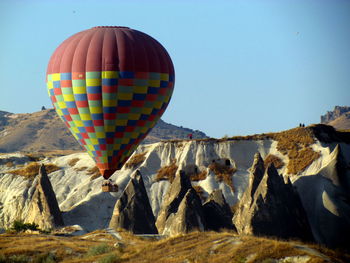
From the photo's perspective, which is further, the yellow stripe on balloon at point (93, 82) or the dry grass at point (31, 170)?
the dry grass at point (31, 170)

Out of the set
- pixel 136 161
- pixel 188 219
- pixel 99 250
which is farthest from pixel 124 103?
pixel 136 161

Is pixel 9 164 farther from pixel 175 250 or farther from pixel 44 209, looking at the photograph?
pixel 175 250

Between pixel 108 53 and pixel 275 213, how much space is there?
17.0 m

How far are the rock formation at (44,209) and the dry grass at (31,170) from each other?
18830 millimetres

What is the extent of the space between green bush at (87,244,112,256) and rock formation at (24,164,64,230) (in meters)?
30.2

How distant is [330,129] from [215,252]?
2114 inches

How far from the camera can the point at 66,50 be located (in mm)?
Result: 56031

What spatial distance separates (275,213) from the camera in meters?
55.5

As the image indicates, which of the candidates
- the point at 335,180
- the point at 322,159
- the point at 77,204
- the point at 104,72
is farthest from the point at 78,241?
the point at 322,159

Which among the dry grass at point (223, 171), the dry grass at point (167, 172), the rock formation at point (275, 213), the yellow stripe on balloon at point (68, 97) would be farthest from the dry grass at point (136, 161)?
the yellow stripe on balloon at point (68, 97)

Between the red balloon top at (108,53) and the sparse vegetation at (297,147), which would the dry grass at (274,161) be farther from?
the red balloon top at (108,53)

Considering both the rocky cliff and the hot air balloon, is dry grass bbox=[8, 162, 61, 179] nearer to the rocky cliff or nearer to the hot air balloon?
the rocky cliff

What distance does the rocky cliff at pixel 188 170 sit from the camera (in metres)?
80.7

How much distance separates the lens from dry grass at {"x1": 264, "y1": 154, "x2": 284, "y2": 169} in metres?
83.9
